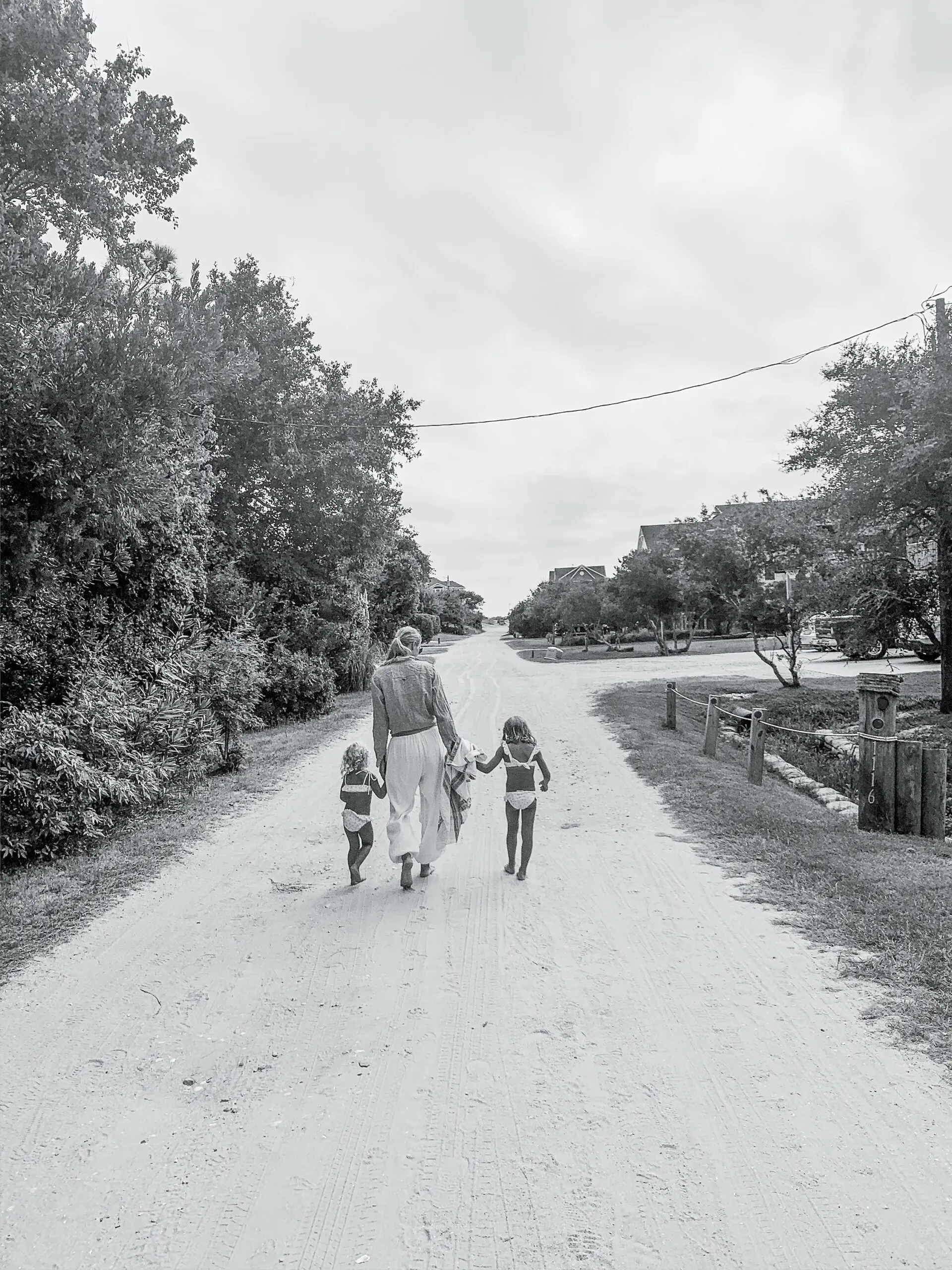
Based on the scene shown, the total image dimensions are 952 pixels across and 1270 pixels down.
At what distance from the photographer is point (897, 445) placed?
1355 centimetres

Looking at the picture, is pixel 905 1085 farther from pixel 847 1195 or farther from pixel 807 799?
pixel 807 799

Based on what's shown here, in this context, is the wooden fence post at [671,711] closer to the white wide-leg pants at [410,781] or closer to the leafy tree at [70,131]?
the white wide-leg pants at [410,781]

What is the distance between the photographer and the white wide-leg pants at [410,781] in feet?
18.9

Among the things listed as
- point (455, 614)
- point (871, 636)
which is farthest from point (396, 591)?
point (455, 614)

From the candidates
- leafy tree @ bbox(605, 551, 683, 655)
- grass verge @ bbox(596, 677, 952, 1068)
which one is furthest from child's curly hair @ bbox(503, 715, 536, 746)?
leafy tree @ bbox(605, 551, 683, 655)

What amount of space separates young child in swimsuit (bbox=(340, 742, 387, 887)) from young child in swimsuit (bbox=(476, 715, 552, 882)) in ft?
2.77

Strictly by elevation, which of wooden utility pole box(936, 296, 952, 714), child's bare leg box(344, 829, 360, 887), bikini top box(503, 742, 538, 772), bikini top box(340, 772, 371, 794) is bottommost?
child's bare leg box(344, 829, 360, 887)

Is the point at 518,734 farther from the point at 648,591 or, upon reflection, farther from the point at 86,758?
the point at 648,591

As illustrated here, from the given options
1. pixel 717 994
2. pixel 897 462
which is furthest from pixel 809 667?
pixel 717 994

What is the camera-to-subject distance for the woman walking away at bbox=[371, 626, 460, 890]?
227 inches

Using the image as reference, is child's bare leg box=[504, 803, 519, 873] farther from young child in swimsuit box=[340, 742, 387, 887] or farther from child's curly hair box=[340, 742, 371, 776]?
child's curly hair box=[340, 742, 371, 776]

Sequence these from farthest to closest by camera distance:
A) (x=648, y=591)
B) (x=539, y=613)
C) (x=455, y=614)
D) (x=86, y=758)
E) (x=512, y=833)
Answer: (x=455, y=614) < (x=539, y=613) < (x=648, y=591) < (x=86, y=758) < (x=512, y=833)

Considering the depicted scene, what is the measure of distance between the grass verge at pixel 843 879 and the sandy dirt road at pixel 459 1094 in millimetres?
247

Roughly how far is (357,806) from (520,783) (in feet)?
3.98
